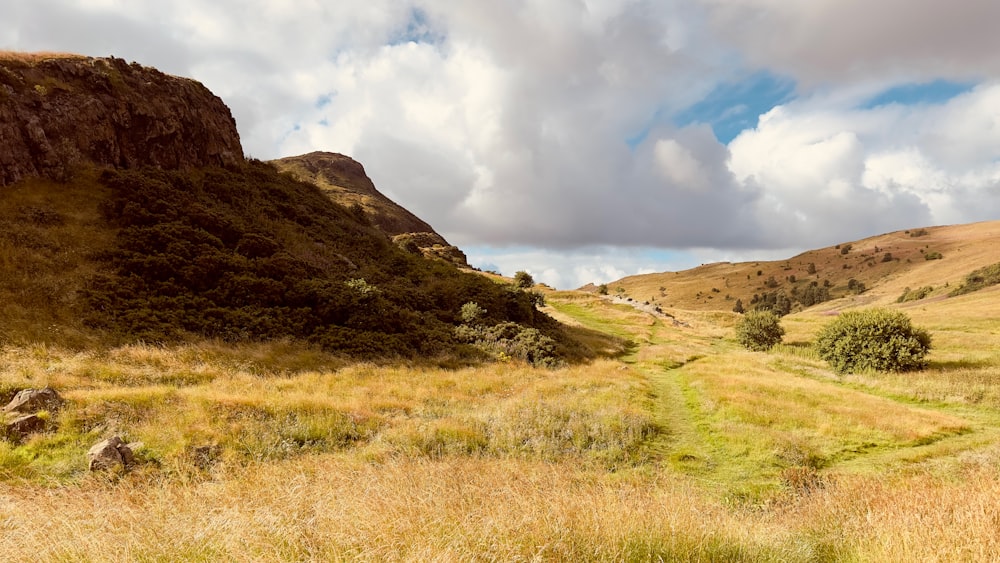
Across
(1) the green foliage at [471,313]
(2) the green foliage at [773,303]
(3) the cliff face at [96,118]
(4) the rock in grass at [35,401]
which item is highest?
(3) the cliff face at [96,118]

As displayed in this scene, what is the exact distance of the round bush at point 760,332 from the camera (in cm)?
4088

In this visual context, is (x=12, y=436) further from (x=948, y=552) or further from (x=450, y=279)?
(x=450, y=279)

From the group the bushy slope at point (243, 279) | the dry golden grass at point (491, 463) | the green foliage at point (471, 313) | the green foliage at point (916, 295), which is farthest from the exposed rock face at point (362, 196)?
the green foliage at point (916, 295)

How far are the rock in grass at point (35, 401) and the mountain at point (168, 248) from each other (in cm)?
519

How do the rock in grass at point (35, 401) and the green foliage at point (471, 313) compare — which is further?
the green foliage at point (471, 313)

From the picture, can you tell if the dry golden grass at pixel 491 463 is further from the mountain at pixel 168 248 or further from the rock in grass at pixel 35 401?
the mountain at pixel 168 248

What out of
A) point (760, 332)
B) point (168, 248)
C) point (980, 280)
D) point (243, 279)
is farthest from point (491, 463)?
point (980, 280)

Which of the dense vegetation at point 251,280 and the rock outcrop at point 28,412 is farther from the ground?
the dense vegetation at point 251,280

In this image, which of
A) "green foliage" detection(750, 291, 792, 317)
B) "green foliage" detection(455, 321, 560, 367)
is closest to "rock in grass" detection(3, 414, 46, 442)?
"green foliage" detection(455, 321, 560, 367)

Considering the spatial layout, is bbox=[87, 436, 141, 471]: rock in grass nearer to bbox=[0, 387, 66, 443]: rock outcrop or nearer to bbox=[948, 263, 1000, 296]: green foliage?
bbox=[0, 387, 66, 443]: rock outcrop

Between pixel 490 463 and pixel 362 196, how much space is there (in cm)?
10688

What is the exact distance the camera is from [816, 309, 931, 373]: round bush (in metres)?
26.2

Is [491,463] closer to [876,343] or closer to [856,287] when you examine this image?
[876,343]

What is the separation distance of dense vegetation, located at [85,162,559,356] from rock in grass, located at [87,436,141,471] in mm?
9317
